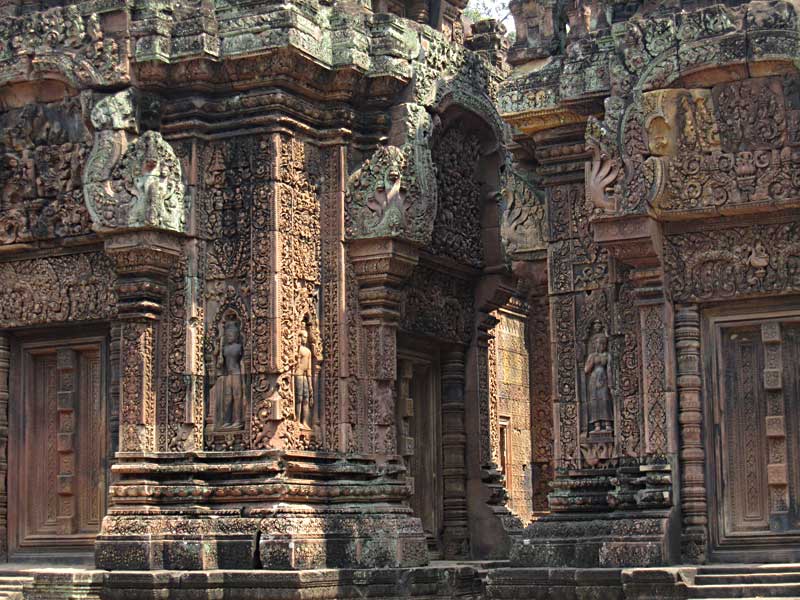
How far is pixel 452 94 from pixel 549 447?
6108 mm

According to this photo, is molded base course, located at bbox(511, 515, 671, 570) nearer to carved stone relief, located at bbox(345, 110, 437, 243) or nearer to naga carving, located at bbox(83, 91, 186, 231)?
carved stone relief, located at bbox(345, 110, 437, 243)

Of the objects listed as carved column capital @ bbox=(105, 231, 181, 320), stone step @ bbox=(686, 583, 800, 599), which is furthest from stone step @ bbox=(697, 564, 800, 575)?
carved column capital @ bbox=(105, 231, 181, 320)

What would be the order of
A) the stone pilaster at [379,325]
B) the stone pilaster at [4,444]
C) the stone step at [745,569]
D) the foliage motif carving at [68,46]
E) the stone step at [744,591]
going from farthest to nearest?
1. the stone pilaster at [4,444]
2. the stone pilaster at [379,325]
3. the foliage motif carving at [68,46]
4. the stone step at [745,569]
5. the stone step at [744,591]

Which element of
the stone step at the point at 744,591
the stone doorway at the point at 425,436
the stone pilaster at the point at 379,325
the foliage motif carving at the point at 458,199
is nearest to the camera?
the stone step at the point at 744,591

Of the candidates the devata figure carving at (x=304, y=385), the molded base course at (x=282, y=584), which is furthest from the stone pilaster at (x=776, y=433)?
the devata figure carving at (x=304, y=385)

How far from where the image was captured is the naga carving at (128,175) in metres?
17.1

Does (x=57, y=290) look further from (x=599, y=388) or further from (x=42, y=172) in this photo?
(x=599, y=388)

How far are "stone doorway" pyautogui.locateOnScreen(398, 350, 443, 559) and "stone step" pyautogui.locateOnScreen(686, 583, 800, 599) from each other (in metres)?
5.07

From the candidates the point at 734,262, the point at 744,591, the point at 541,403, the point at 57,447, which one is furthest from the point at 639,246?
the point at 541,403

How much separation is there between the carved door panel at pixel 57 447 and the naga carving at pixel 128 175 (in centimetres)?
150

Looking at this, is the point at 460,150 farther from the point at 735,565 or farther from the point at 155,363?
the point at 735,565

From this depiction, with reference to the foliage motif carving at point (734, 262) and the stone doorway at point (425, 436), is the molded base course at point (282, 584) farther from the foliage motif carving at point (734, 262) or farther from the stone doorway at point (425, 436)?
the foliage motif carving at point (734, 262)

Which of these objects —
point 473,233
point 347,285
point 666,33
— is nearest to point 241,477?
point 347,285

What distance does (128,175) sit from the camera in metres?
17.2
